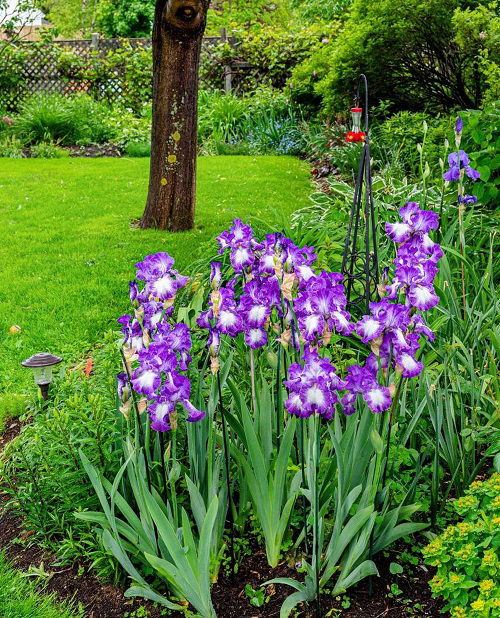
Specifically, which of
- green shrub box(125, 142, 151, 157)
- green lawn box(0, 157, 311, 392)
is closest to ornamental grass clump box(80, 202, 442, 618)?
green lawn box(0, 157, 311, 392)

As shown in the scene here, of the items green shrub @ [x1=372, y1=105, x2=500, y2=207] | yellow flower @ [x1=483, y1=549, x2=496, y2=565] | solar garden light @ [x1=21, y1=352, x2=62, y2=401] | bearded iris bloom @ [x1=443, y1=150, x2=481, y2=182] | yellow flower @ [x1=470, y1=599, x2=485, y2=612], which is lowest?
yellow flower @ [x1=470, y1=599, x2=485, y2=612]

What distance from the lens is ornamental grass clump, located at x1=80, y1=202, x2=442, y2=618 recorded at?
1693 millimetres

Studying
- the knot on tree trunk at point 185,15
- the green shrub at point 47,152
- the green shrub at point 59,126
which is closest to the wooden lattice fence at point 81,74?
the green shrub at point 59,126

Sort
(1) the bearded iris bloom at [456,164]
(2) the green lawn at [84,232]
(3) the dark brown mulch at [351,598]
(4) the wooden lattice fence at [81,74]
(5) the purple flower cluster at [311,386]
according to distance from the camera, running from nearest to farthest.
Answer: (5) the purple flower cluster at [311,386]
(3) the dark brown mulch at [351,598]
(1) the bearded iris bloom at [456,164]
(2) the green lawn at [84,232]
(4) the wooden lattice fence at [81,74]

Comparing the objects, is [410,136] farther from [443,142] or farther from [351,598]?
[351,598]

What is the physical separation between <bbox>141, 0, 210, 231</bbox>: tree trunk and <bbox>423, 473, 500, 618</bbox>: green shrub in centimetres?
435

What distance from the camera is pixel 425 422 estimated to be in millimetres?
2426

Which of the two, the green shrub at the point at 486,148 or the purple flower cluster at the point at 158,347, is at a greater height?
the green shrub at the point at 486,148

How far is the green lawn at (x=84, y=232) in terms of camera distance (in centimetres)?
419

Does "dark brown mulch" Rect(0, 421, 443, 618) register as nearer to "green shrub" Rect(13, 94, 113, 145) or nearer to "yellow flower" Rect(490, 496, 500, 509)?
"yellow flower" Rect(490, 496, 500, 509)

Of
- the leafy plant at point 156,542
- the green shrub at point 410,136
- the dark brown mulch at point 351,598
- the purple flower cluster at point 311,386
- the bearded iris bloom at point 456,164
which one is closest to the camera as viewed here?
the purple flower cluster at point 311,386

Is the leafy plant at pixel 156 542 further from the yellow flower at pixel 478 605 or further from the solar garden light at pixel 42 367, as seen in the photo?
the solar garden light at pixel 42 367

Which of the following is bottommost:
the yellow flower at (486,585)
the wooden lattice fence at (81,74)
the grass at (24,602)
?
the grass at (24,602)

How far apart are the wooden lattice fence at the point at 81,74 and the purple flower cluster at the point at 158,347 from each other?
1190 centimetres
